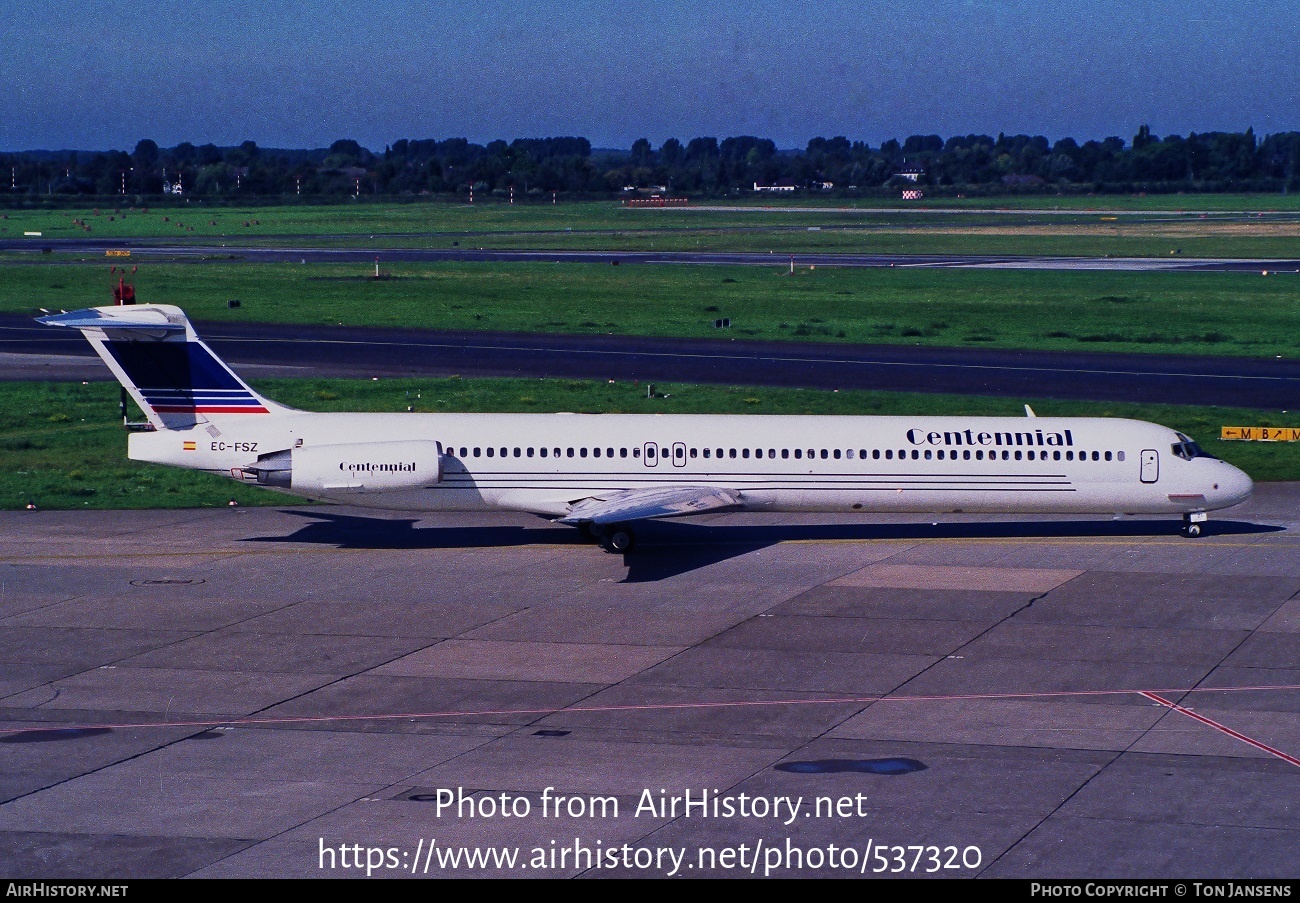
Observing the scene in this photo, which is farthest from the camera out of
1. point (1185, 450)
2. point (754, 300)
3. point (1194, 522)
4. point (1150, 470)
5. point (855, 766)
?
point (754, 300)

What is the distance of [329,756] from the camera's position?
2039 cm

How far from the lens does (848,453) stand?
112 ft

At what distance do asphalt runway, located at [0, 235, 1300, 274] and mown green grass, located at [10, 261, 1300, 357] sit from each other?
16.8 feet

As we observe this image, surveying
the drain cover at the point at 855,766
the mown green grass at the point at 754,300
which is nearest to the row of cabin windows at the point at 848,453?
the drain cover at the point at 855,766

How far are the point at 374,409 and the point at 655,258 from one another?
70.0m

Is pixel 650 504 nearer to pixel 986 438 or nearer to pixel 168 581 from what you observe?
pixel 986 438

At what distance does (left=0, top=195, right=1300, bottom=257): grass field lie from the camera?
13125 cm

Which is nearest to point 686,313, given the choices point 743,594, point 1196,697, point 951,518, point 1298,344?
point 1298,344

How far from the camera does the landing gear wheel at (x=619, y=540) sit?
33.1 metres

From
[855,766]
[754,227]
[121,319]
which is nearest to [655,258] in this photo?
[754,227]

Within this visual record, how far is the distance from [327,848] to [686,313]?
64814 millimetres

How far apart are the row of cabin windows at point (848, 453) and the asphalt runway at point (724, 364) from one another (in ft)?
64.9

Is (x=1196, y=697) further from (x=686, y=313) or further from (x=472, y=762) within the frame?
(x=686, y=313)
